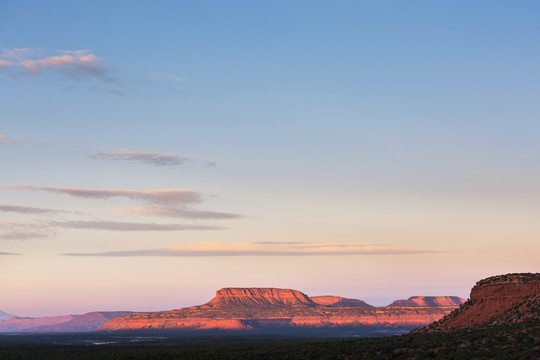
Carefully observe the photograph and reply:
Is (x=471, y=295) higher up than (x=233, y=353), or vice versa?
(x=471, y=295)

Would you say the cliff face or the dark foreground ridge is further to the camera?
the cliff face

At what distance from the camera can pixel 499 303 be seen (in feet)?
276

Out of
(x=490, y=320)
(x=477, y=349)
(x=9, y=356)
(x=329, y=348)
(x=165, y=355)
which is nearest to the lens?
(x=477, y=349)

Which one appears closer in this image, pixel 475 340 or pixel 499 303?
pixel 475 340

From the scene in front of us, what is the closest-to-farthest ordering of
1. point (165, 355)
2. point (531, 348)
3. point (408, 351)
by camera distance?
1. point (531, 348)
2. point (408, 351)
3. point (165, 355)

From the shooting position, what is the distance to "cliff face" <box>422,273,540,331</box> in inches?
2985

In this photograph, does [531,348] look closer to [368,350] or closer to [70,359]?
[368,350]

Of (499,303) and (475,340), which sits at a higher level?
(499,303)

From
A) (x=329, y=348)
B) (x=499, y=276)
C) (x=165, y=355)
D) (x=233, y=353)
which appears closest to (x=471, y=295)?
(x=499, y=276)

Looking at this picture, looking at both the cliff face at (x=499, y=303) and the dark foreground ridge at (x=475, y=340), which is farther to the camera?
the cliff face at (x=499, y=303)

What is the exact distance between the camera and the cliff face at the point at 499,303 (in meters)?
75.8

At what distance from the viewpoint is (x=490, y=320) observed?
79.9 meters

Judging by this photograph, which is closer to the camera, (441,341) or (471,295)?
(441,341)

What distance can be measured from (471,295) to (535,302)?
18.9 m
